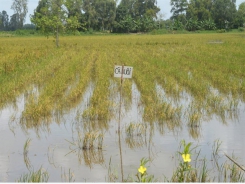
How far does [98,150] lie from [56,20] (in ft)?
82.0

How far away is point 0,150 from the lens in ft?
18.9

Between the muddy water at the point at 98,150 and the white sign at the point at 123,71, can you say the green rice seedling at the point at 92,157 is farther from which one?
the white sign at the point at 123,71

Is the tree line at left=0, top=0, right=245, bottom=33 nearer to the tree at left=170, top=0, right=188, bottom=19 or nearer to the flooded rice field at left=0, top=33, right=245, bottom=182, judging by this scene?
the tree at left=170, top=0, right=188, bottom=19

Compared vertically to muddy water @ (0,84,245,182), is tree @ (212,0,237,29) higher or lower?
higher

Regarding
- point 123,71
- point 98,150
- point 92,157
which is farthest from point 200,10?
point 92,157

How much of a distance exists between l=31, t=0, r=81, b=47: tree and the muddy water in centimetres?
2245

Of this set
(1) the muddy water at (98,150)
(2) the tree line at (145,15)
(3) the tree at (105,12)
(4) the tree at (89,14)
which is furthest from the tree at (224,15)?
(1) the muddy water at (98,150)

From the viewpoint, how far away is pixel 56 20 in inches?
1173

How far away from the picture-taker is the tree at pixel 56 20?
29.7 m

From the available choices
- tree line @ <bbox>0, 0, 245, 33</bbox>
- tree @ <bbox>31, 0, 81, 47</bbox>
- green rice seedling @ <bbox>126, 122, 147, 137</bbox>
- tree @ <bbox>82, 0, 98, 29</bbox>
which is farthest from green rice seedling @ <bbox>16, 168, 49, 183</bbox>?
tree @ <bbox>82, 0, 98, 29</bbox>

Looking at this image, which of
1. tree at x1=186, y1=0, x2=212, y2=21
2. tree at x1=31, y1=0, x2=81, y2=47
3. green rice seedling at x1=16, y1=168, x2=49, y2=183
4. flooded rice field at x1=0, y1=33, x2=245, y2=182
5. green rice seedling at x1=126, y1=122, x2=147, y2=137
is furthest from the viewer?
tree at x1=186, y1=0, x2=212, y2=21

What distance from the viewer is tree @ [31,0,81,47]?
97.5 ft

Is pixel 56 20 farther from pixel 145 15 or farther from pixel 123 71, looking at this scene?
pixel 145 15

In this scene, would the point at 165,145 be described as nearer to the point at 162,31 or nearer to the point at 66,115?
the point at 66,115
